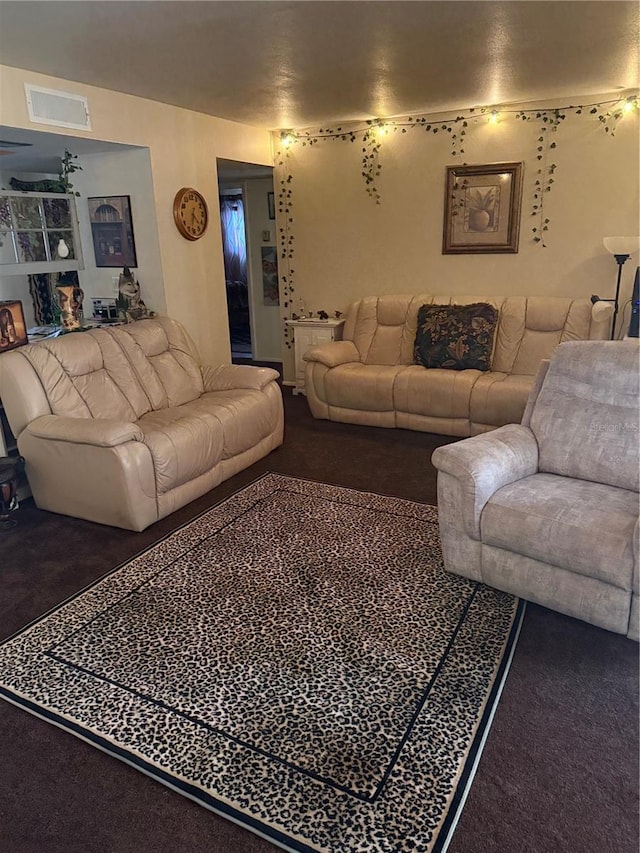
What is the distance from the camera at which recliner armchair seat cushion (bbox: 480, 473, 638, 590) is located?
2.23 meters

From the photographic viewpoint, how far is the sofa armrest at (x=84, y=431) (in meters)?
3.23

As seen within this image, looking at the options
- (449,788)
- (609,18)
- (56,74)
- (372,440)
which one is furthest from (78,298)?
(449,788)

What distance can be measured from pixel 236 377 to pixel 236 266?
4085 millimetres

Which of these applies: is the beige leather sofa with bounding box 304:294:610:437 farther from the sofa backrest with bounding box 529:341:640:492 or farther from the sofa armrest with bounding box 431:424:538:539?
the sofa armrest with bounding box 431:424:538:539

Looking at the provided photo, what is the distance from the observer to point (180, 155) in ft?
15.7

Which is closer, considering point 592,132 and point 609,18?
point 609,18

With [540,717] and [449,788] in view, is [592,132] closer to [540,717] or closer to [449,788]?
[540,717]

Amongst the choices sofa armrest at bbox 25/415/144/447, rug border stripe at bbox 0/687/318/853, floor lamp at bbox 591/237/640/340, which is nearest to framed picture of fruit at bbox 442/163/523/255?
floor lamp at bbox 591/237/640/340

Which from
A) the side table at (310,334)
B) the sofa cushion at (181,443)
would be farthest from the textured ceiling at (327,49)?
the sofa cushion at (181,443)

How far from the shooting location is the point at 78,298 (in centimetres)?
450

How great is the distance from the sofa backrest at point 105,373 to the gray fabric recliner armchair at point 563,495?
222cm

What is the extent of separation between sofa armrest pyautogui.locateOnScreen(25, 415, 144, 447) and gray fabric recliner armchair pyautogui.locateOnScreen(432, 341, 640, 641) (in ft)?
5.43

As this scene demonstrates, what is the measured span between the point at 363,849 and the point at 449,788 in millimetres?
317

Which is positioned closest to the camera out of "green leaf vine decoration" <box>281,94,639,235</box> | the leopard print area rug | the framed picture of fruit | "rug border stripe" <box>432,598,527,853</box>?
"rug border stripe" <box>432,598,527,853</box>
